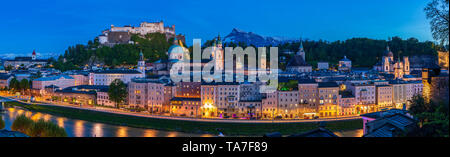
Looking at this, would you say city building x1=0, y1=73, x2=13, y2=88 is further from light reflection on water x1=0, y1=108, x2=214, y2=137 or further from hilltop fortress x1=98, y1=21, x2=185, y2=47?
light reflection on water x1=0, y1=108, x2=214, y2=137

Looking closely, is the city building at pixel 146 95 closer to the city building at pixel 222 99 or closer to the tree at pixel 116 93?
the tree at pixel 116 93

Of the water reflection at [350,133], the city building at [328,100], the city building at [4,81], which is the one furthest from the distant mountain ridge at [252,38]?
the water reflection at [350,133]

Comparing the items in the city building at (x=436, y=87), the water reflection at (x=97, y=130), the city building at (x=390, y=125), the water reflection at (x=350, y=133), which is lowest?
the water reflection at (x=350, y=133)

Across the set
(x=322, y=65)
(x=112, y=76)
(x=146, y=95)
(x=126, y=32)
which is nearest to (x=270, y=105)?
(x=146, y=95)

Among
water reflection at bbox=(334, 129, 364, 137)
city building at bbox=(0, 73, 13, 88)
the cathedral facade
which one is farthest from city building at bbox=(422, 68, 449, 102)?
city building at bbox=(0, 73, 13, 88)

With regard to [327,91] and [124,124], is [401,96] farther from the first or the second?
[124,124]

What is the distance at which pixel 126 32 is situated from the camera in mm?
52250

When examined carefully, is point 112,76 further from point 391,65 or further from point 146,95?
point 391,65

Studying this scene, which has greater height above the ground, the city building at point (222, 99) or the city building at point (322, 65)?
the city building at point (322, 65)

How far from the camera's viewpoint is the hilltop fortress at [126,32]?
51281mm
